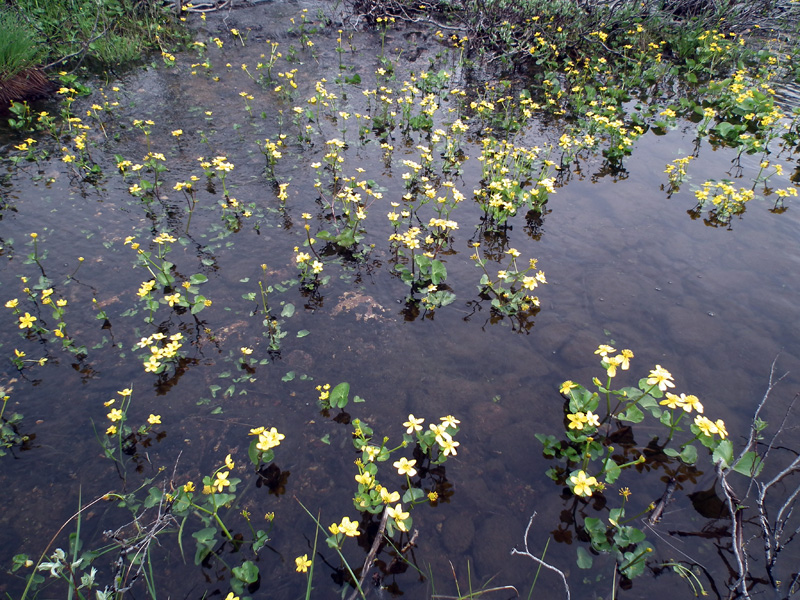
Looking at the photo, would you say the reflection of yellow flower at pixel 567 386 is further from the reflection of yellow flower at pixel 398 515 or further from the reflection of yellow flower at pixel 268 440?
the reflection of yellow flower at pixel 268 440

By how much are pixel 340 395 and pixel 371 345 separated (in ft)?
2.13

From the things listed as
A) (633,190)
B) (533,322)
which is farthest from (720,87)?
(533,322)

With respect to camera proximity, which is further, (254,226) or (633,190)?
(633,190)

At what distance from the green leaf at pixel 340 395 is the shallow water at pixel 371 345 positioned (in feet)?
0.44

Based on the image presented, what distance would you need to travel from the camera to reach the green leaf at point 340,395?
3.24 meters

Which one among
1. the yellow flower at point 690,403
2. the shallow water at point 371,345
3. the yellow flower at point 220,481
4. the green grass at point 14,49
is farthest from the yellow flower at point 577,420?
the green grass at point 14,49

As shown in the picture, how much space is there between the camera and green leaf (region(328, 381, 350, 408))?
3242mm

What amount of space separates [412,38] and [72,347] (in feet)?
31.5

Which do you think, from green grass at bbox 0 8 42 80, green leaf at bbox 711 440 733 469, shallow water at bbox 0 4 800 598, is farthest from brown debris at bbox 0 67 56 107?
green leaf at bbox 711 440 733 469

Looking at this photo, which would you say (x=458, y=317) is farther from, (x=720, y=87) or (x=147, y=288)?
(x=720, y=87)

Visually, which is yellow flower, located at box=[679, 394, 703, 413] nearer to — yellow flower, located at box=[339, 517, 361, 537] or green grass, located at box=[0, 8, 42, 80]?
yellow flower, located at box=[339, 517, 361, 537]

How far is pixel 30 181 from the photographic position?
5.33 meters

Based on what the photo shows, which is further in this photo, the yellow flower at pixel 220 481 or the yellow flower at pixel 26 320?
the yellow flower at pixel 26 320

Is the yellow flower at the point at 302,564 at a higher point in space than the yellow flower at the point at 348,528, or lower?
lower
